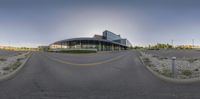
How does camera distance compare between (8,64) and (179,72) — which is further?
(8,64)

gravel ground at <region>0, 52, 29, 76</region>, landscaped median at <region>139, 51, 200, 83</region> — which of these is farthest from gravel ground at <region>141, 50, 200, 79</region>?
gravel ground at <region>0, 52, 29, 76</region>

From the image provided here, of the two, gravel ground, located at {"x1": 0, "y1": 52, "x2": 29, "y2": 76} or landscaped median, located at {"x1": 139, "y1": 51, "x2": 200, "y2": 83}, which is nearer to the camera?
landscaped median, located at {"x1": 139, "y1": 51, "x2": 200, "y2": 83}

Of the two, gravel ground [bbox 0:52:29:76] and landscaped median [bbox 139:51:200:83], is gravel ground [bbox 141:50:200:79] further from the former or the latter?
gravel ground [bbox 0:52:29:76]

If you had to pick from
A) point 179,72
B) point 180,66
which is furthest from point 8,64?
point 180,66

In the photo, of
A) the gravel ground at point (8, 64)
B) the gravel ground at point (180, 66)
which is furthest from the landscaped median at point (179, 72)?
the gravel ground at point (8, 64)

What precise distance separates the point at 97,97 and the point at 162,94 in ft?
6.55

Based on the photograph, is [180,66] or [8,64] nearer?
[180,66]

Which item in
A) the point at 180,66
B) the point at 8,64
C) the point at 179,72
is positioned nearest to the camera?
the point at 179,72

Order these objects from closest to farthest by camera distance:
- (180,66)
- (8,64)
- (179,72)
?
(179,72) → (180,66) → (8,64)

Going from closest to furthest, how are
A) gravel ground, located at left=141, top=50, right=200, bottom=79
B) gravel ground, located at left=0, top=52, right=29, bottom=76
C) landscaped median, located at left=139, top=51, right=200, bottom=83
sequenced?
landscaped median, located at left=139, top=51, right=200, bottom=83
gravel ground, located at left=141, top=50, right=200, bottom=79
gravel ground, located at left=0, top=52, right=29, bottom=76

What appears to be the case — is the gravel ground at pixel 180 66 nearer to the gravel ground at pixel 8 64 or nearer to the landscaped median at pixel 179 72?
the landscaped median at pixel 179 72

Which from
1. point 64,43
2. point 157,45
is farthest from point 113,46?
point 157,45

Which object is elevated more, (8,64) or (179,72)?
(8,64)

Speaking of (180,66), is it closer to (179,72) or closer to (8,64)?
(179,72)
